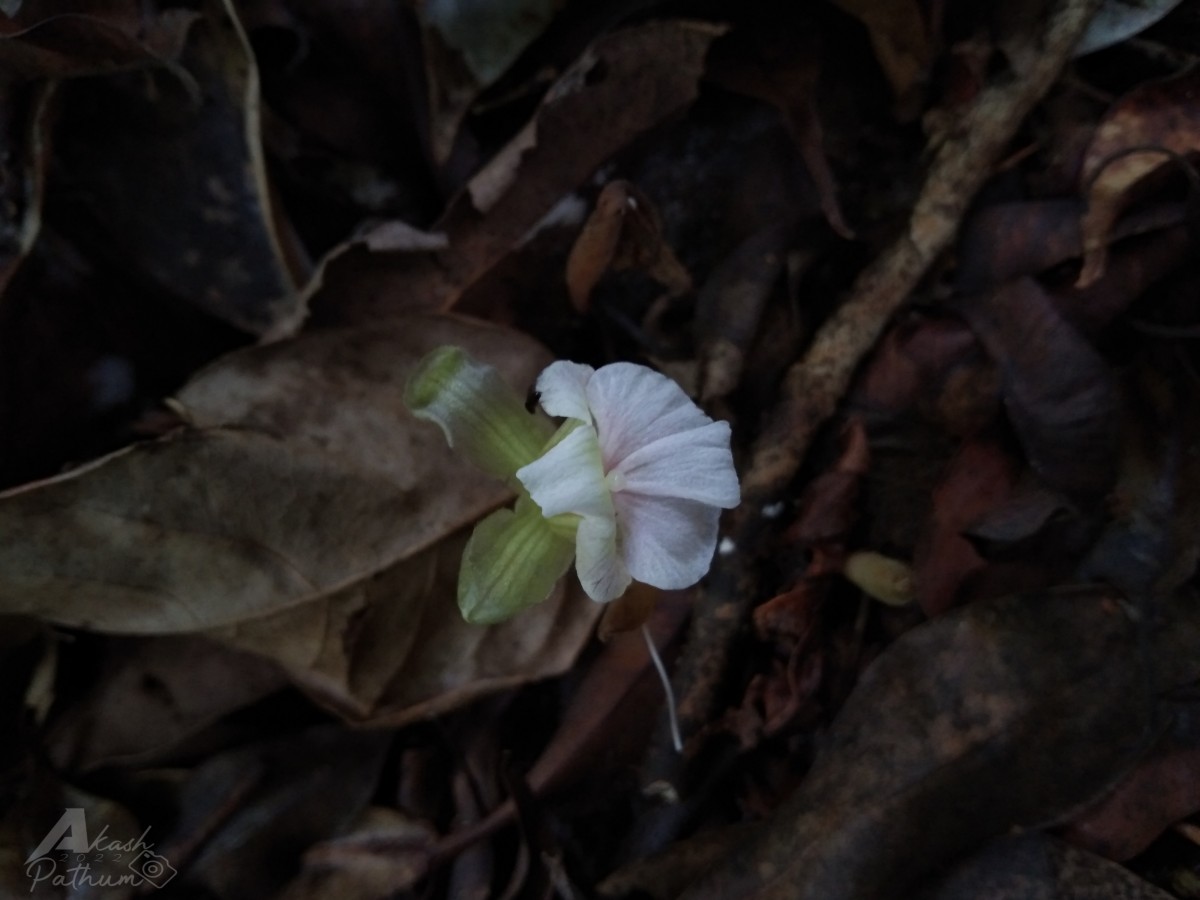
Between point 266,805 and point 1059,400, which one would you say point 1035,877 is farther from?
point 266,805

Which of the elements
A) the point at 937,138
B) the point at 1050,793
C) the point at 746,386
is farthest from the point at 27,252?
the point at 1050,793

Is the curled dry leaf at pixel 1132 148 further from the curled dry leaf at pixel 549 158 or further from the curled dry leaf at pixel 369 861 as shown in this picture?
the curled dry leaf at pixel 369 861

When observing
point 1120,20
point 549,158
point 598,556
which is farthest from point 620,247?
point 1120,20

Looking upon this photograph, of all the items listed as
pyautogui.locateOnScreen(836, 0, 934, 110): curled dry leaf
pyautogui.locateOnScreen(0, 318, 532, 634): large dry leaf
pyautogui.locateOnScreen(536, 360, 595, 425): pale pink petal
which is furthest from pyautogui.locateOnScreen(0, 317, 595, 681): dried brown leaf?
pyautogui.locateOnScreen(836, 0, 934, 110): curled dry leaf

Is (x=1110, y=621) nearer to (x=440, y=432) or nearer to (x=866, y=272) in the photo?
(x=866, y=272)

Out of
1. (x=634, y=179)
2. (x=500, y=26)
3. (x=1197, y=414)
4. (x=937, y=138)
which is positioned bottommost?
(x=1197, y=414)

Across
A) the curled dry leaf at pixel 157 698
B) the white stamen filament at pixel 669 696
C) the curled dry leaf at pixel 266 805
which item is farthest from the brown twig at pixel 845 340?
the curled dry leaf at pixel 157 698
